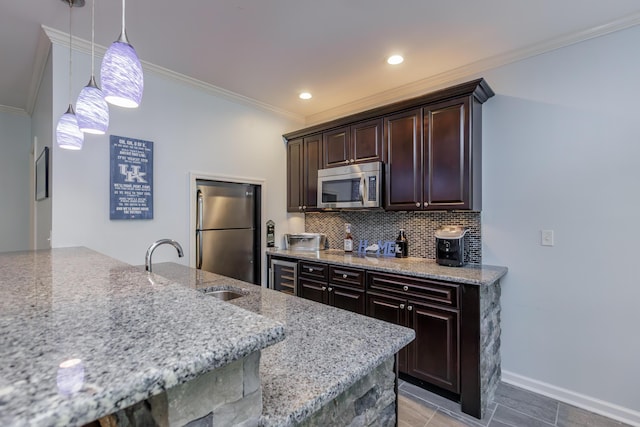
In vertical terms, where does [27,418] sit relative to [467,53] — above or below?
below

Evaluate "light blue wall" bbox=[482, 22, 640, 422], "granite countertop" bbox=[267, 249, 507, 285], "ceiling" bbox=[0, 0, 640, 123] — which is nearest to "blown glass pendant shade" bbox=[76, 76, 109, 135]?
"ceiling" bbox=[0, 0, 640, 123]

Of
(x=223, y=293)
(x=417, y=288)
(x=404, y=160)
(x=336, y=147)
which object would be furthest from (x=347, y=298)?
(x=336, y=147)

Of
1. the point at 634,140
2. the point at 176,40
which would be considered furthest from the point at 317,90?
the point at 634,140

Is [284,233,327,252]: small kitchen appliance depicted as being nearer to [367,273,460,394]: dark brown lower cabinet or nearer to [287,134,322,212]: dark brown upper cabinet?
[287,134,322,212]: dark brown upper cabinet

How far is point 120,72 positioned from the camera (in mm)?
1175

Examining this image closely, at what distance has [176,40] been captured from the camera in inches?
93.7

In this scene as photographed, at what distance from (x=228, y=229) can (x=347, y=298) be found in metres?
1.55

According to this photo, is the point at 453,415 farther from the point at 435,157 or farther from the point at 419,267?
the point at 435,157

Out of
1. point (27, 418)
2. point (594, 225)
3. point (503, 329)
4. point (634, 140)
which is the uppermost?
point (634, 140)

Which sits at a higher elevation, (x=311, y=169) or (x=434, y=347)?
(x=311, y=169)

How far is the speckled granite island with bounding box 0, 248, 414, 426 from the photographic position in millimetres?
416

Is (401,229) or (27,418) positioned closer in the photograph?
(27,418)

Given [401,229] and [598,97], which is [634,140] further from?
[401,229]

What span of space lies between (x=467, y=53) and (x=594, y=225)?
5.44 feet
